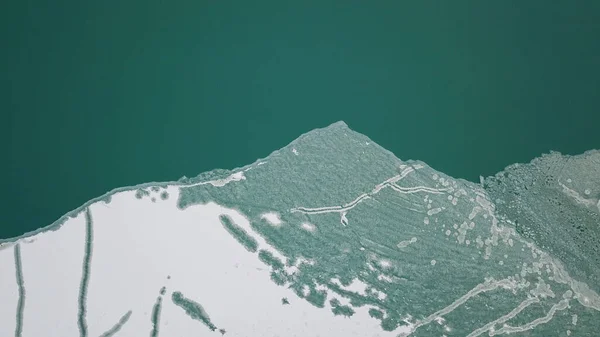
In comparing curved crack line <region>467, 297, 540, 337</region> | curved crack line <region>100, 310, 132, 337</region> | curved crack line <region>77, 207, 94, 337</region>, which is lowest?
curved crack line <region>467, 297, 540, 337</region>

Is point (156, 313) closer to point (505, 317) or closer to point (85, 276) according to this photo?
point (85, 276)

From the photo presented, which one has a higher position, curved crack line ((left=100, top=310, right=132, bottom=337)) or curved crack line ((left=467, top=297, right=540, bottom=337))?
curved crack line ((left=100, top=310, right=132, bottom=337))

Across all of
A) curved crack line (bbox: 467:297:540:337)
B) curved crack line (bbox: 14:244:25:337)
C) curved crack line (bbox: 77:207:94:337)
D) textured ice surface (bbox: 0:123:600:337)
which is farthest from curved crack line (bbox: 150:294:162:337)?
curved crack line (bbox: 467:297:540:337)

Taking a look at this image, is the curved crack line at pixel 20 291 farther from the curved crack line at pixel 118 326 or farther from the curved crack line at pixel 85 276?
the curved crack line at pixel 118 326

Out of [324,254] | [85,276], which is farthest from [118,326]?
[324,254]

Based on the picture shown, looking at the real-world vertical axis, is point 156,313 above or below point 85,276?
below

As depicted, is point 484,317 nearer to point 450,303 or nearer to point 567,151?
point 450,303

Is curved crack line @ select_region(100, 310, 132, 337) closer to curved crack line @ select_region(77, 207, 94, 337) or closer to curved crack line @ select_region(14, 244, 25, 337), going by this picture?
curved crack line @ select_region(77, 207, 94, 337)
